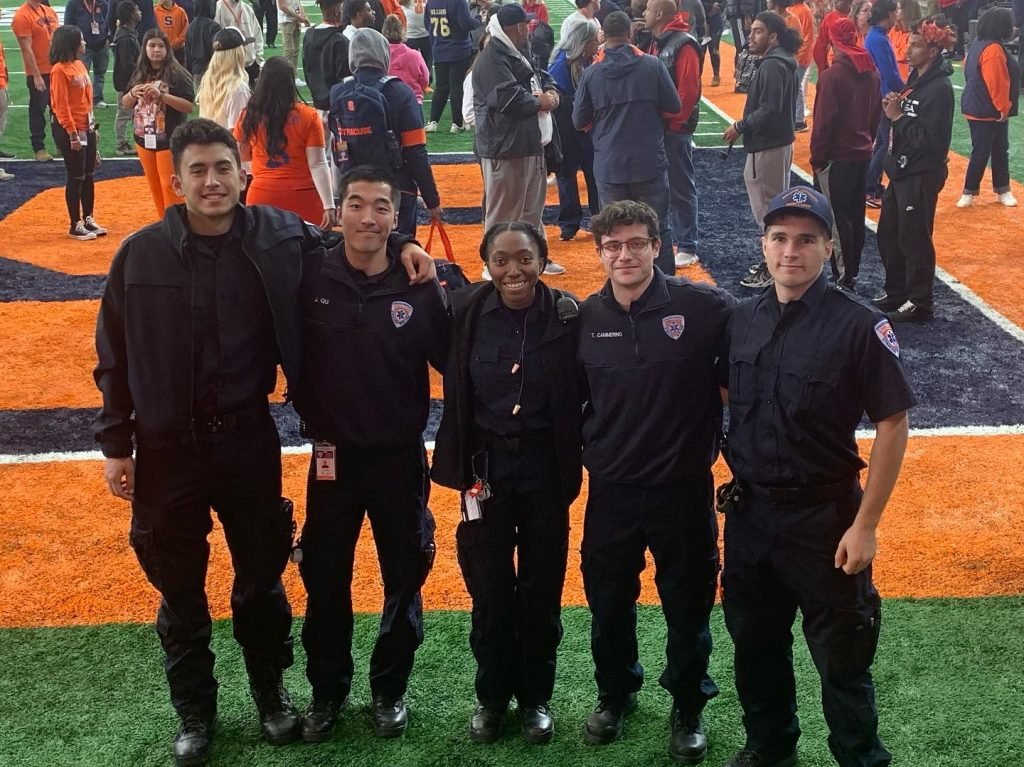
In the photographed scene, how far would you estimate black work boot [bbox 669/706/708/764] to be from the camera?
4.23m

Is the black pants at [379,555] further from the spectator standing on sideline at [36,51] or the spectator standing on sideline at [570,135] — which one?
the spectator standing on sideline at [36,51]

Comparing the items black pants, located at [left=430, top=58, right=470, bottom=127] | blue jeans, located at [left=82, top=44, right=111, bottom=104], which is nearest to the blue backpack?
black pants, located at [left=430, top=58, right=470, bottom=127]

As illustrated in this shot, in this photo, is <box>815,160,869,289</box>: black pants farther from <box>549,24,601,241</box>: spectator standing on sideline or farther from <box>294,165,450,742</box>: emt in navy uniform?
<box>294,165,450,742</box>: emt in navy uniform

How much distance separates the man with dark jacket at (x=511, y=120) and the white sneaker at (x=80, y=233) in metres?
4.39

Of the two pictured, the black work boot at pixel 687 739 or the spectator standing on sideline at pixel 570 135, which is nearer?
the black work boot at pixel 687 739

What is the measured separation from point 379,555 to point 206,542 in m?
0.63

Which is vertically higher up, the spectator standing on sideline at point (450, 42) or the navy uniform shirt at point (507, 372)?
the spectator standing on sideline at point (450, 42)

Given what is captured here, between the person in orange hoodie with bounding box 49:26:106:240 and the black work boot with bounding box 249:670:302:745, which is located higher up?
the person in orange hoodie with bounding box 49:26:106:240

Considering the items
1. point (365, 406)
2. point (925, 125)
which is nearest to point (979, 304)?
point (925, 125)

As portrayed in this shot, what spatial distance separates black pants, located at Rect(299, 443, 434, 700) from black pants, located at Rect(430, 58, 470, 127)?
39.9ft

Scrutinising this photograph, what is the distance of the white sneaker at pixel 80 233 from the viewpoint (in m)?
11.4

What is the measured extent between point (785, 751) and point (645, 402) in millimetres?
1347

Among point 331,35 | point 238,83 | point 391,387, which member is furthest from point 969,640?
point 331,35

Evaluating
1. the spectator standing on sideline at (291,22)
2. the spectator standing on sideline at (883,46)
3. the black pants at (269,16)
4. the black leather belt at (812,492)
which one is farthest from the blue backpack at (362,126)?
the black pants at (269,16)
